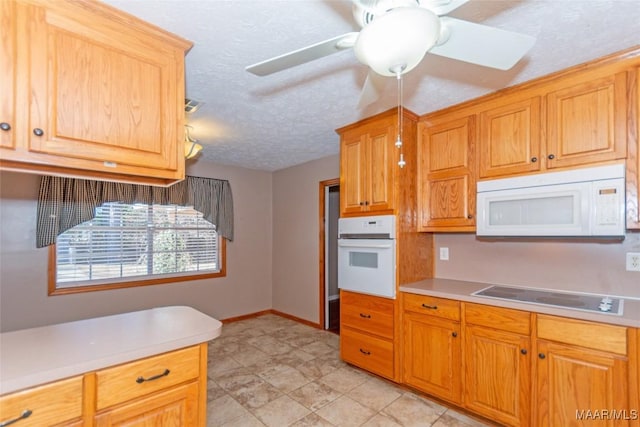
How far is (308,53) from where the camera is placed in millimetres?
1174

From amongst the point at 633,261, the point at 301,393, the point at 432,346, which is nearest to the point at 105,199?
the point at 301,393

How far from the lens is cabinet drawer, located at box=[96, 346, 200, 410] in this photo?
44.9 inches

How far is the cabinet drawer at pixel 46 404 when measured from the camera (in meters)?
0.96

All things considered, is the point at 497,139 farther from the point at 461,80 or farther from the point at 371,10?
the point at 371,10

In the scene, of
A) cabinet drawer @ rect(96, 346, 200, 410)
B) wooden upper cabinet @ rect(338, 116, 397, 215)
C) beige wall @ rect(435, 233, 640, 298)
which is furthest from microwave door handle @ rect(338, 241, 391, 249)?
cabinet drawer @ rect(96, 346, 200, 410)

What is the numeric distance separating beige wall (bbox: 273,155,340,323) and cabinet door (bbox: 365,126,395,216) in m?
1.30

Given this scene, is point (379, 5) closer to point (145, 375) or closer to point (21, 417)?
point (145, 375)

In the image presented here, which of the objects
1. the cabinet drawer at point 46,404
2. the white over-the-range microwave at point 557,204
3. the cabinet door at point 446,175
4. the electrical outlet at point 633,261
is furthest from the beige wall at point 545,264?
the cabinet drawer at point 46,404

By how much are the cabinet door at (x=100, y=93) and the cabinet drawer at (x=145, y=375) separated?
2.81 feet

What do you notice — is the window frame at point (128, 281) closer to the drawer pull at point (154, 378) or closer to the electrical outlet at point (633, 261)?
the drawer pull at point (154, 378)

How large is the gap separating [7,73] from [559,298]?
3.09 m

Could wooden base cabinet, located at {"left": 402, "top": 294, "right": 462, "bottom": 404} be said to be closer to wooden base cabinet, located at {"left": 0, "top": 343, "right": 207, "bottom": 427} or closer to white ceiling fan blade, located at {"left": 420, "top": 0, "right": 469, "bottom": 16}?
wooden base cabinet, located at {"left": 0, "top": 343, "right": 207, "bottom": 427}

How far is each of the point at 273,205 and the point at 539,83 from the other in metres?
3.78

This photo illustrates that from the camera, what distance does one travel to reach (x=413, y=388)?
242 cm
